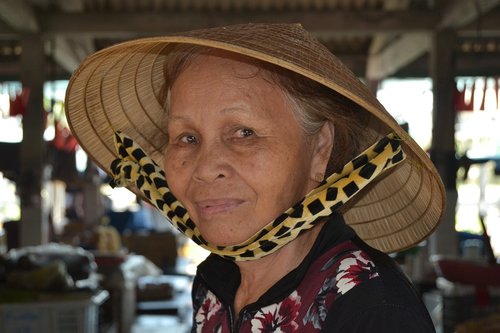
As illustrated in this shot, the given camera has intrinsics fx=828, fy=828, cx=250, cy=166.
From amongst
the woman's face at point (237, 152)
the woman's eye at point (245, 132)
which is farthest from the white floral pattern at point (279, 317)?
the woman's eye at point (245, 132)

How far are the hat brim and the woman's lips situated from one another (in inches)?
8.6

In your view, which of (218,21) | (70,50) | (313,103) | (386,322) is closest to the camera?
(386,322)

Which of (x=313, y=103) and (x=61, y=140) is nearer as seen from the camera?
(x=313, y=103)

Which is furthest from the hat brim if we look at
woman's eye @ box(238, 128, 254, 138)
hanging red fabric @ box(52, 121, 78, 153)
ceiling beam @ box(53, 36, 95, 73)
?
ceiling beam @ box(53, 36, 95, 73)

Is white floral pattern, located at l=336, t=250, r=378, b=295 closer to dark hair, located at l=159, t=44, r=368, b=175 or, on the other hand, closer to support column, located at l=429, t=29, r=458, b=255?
dark hair, located at l=159, t=44, r=368, b=175

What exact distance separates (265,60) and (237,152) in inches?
5.3

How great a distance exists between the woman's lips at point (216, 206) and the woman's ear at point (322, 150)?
0.51ft

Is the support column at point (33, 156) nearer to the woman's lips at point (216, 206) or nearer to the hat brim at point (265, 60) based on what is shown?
the hat brim at point (265, 60)

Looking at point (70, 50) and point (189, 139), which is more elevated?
point (70, 50)

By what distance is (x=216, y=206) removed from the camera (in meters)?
1.20

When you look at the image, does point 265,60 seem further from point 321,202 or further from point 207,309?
point 207,309

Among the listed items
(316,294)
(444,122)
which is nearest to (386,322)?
(316,294)

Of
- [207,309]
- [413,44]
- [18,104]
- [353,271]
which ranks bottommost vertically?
[207,309]

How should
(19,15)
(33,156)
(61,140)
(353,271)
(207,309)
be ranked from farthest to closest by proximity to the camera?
(61,140)
(33,156)
(19,15)
(207,309)
(353,271)
